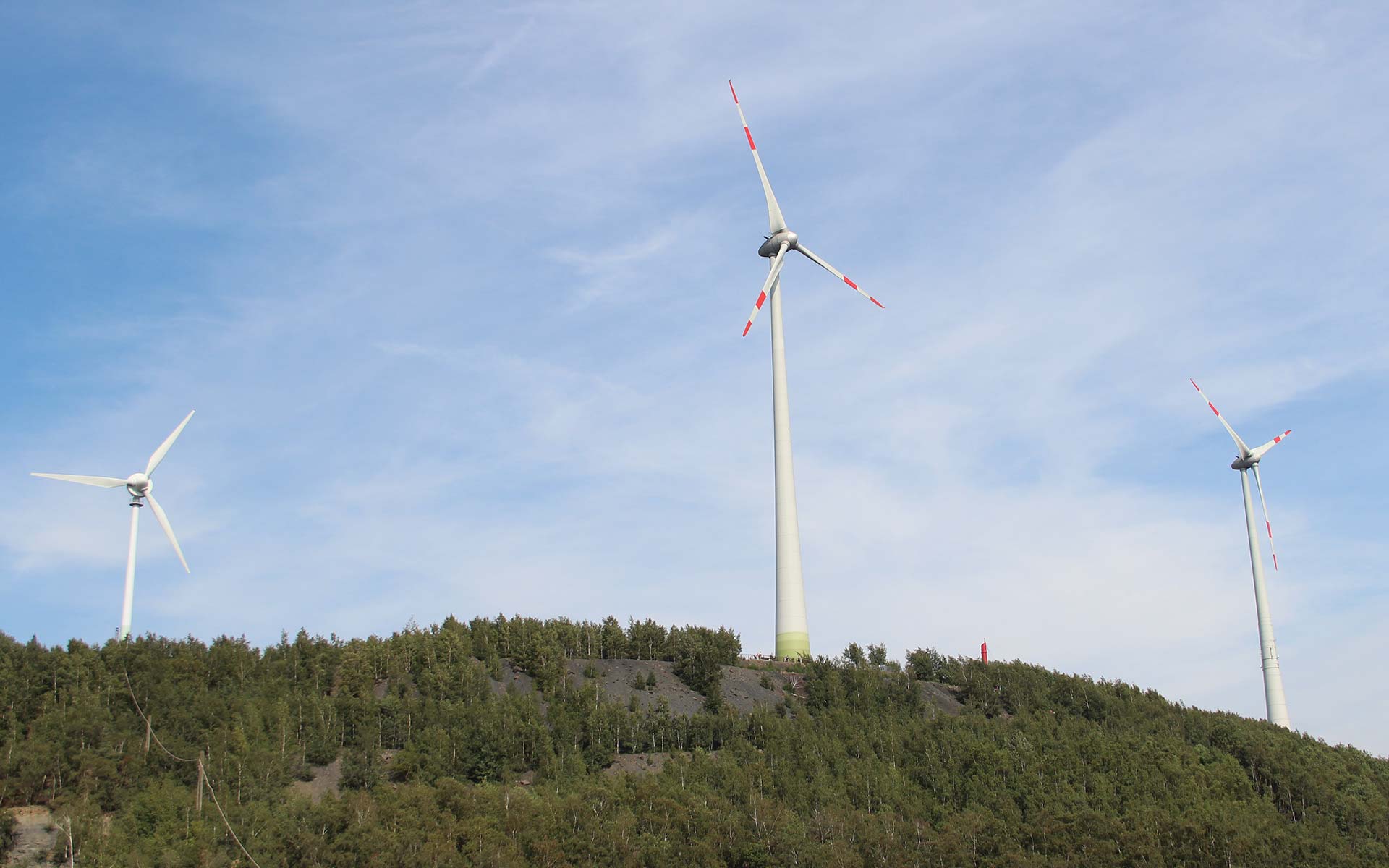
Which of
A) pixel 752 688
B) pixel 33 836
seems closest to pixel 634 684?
pixel 752 688

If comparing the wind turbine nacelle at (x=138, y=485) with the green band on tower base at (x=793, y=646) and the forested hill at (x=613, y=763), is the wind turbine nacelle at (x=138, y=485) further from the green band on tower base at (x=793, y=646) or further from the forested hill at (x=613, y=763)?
the green band on tower base at (x=793, y=646)

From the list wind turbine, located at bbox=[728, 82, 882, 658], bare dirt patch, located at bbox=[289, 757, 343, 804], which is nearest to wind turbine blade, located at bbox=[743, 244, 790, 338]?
wind turbine, located at bbox=[728, 82, 882, 658]

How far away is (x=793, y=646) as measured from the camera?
82.1m

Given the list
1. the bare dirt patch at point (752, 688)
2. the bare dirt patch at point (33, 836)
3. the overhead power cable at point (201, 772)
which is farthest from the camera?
the bare dirt patch at point (752, 688)

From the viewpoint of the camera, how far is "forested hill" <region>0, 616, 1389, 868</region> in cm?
5566

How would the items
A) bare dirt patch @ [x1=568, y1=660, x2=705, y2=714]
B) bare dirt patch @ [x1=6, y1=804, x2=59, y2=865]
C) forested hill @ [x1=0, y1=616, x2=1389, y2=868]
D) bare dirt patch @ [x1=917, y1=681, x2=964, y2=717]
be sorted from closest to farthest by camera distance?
1. bare dirt patch @ [x1=6, y1=804, x2=59, y2=865]
2. forested hill @ [x1=0, y1=616, x2=1389, y2=868]
3. bare dirt patch @ [x1=568, y1=660, x2=705, y2=714]
4. bare dirt patch @ [x1=917, y1=681, x2=964, y2=717]

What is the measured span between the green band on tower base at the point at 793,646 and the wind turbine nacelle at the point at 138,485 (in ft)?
144

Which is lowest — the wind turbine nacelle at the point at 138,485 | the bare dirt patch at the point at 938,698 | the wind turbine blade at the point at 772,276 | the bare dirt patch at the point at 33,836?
the bare dirt patch at the point at 33,836

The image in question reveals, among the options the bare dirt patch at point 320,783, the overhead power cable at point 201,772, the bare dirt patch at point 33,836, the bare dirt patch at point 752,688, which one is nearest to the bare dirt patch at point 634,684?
the bare dirt patch at point 752,688

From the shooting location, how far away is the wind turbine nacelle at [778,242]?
8912 centimetres

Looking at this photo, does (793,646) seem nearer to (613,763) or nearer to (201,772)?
(613,763)

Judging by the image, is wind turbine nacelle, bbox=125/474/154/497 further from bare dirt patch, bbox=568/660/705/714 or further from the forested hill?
bare dirt patch, bbox=568/660/705/714

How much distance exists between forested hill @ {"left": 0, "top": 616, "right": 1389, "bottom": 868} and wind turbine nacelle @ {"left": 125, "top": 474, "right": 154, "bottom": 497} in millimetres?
11000

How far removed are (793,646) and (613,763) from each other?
19.1m
